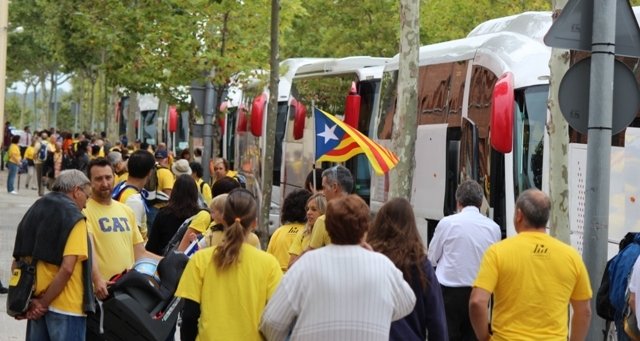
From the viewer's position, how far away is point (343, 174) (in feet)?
37.3

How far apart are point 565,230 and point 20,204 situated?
83.5ft

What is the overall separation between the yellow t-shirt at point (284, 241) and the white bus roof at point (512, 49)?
6872mm

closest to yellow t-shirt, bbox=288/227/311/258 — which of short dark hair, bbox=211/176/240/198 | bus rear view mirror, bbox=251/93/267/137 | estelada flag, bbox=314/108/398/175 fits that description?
short dark hair, bbox=211/176/240/198

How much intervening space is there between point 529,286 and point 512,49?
1027 cm

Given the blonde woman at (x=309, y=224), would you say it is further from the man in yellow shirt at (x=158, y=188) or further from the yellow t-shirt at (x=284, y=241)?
the man in yellow shirt at (x=158, y=188)

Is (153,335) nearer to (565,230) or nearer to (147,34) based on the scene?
(565,230)

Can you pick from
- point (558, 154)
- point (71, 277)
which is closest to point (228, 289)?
point (71, 277)

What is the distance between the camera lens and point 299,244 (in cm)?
1041

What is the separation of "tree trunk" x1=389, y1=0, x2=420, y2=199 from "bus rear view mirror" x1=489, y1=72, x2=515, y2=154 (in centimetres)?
356

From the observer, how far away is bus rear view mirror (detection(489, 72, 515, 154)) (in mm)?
15805

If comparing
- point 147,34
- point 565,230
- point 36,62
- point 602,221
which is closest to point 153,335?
point 602,221

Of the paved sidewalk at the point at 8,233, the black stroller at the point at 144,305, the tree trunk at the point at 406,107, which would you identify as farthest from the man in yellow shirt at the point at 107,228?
the tree trunk at the point at 406,107

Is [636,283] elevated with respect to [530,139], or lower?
lower

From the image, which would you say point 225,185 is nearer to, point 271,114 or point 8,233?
point 271,114
